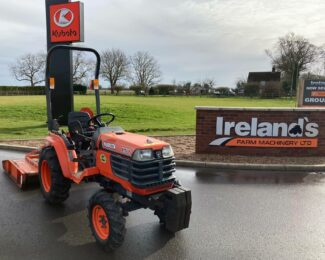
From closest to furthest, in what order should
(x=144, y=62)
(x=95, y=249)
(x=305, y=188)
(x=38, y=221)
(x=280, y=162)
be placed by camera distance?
(x=95, y=249)
(x=38, y=221)
(x=305, y=188)
(x=280, y=162)
(x=144, y=62)

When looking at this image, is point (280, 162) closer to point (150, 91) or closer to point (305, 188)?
point (305, 188)

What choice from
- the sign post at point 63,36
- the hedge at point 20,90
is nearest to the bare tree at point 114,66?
the hedge at point 20,90

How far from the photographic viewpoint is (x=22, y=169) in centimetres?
593

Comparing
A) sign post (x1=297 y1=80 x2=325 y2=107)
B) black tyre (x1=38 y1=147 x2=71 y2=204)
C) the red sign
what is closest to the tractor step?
black tyre (x1=38 y1=147 x2=71 y2=204)

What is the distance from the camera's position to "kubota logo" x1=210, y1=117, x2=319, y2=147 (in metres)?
8.26

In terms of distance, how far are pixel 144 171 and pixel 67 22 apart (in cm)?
1109

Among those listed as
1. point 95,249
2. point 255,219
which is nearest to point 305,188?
point 255,219

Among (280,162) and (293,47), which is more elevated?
(293,47)

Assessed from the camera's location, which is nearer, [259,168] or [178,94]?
[259,168]

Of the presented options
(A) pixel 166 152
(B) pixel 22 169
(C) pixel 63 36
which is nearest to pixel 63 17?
(C) pixel 63 36

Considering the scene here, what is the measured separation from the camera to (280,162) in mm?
7734

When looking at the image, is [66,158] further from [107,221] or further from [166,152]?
[166,152]

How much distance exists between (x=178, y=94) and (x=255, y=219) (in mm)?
59346

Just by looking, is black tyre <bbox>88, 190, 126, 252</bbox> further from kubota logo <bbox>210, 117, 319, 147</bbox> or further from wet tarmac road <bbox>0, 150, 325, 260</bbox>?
kubota logo <bbox>210, 117, 319, 147</bbox>
